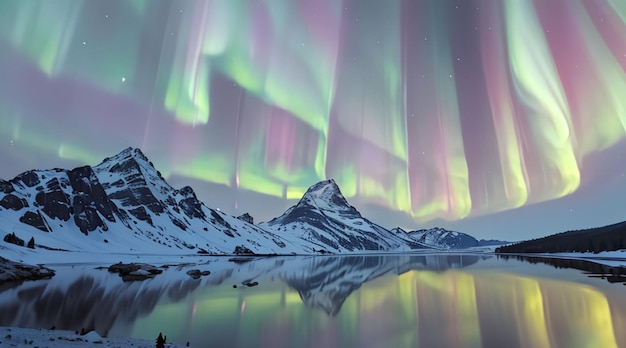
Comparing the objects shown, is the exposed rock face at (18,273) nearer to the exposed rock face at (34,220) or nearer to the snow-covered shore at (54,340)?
the snow-covered shore at (54,340)

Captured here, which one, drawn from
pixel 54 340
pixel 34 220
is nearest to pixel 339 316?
pixel 54 340

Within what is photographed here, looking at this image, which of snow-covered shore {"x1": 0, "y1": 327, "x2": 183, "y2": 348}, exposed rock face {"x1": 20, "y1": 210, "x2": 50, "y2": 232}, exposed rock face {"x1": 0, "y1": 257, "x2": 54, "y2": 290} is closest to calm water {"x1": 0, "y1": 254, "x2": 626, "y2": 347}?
snow-covered shore {"x1": 0, "y1": 327, "x2": 183, "y2": 348}

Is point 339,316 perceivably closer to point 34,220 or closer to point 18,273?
point 18,273

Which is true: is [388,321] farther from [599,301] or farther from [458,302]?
[599,301]

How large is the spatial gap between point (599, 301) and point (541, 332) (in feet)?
63.7

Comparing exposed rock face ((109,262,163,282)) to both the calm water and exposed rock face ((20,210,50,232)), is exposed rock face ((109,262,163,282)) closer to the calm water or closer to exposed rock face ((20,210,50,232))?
the calm water

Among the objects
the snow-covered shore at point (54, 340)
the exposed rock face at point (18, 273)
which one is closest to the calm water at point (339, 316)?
the snow-covered shore at point (54, 340)

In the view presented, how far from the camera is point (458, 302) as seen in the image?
47.9 metres

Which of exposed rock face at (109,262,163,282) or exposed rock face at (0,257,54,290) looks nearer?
exposed rock face at (0,257,54,290)

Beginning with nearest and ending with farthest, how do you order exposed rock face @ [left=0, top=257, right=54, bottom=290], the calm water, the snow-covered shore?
the snow-covered shore → the calm water → exposed rock face @ [left=0, top=257, right=54, bottom=290]

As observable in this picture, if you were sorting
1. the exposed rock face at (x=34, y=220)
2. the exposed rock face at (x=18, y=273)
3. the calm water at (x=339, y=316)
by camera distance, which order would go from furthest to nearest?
1. the exposed rock face at (x=34, y=220)
2. the exposed rock face at (x=18, y=273)
3. the calm water at (x=339, y=316)

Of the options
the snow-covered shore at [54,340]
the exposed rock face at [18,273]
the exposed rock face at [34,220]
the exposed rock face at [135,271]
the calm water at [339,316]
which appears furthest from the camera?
the exposed rock face at [34,220]

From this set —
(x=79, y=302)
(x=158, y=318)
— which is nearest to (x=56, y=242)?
(x=79, y=302)

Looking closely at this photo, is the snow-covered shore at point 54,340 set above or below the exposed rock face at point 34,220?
below
